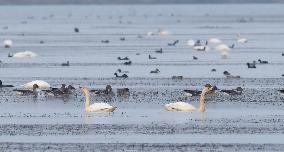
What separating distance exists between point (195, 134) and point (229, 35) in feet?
204

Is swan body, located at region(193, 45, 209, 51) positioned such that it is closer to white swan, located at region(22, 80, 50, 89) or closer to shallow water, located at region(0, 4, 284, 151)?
shallow water, located at region(0, 4, 284, 151)

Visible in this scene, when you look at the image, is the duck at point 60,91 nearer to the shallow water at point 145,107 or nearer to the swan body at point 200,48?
the shallow water at point 145,107

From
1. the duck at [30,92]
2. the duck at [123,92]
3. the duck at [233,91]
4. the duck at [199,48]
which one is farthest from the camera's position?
the duck at [199,48]

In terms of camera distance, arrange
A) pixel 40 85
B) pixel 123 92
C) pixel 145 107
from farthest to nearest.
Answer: pixel 40 85
pixel 123 92
pixel 145 107

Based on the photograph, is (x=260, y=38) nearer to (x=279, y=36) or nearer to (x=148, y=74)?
(x=279, y=36)

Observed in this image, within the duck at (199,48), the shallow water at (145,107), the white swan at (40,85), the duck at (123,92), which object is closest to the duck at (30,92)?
the shallow water at (145,107)

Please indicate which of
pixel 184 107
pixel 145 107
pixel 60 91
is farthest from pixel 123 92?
pixel 184 107

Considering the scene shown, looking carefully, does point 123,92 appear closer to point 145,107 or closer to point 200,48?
point 145,107

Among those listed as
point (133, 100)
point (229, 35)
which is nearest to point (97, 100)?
point (133, 100)

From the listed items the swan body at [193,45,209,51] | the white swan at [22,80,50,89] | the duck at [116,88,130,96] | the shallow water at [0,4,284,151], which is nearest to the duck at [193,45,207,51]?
the swan body at [193,45,209,51]

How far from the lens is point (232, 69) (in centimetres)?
4891

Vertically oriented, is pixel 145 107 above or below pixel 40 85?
below

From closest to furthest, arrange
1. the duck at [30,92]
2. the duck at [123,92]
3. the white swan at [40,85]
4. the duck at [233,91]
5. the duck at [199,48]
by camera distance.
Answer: the duck at [233,91] < the duck at [123,92] < the duck at [30,92] < the white swan at [40,85] < the duck at [199,48]

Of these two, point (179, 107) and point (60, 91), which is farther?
point (60, 91)
